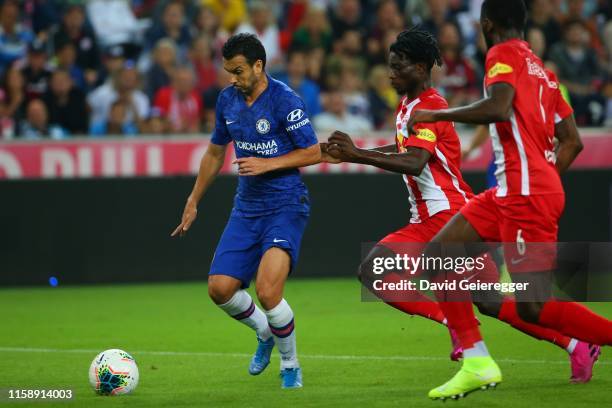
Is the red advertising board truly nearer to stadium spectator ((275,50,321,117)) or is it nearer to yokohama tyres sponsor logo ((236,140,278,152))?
stadium spectator ((275,50,321,117))

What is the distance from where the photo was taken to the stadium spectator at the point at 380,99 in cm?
1596

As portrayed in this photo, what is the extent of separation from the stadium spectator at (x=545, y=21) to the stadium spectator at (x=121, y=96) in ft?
19.3

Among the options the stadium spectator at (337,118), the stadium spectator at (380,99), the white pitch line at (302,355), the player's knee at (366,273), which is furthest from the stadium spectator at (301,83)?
the player's knee at (366,273)

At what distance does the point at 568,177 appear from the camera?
46.6 ft

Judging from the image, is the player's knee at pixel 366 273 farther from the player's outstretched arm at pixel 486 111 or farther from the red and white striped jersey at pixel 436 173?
the player's outstretched arm at pixel 486 111

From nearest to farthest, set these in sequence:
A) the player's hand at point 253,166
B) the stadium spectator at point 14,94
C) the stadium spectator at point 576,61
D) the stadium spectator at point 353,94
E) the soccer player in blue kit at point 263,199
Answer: the player's hand at point 253,166, the soccer player in blue kit at point 263,199, the stadium spectator at point 14,94, the stadium spectator at point 353,94, the stadium spectator at point 576,61

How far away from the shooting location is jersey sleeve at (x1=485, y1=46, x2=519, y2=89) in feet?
20.4

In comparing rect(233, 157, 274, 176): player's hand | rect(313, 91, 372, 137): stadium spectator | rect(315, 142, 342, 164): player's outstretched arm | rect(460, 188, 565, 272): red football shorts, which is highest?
rect(315, 142, 342, 164): player's outstretched arm

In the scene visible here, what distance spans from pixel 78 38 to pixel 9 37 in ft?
3.07

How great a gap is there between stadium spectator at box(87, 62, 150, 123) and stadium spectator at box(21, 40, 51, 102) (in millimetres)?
684

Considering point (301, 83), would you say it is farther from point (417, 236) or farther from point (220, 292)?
point (220, 292)

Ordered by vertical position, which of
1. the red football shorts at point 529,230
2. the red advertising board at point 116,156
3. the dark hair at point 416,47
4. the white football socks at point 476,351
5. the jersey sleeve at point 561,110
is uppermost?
the dark hair at point 416,47

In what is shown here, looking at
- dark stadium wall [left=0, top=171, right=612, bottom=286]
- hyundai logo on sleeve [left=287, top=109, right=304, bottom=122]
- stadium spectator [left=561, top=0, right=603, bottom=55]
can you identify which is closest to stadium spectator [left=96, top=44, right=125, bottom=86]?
dark stadium wall [left=0, top=171, right=612, bottom=286]

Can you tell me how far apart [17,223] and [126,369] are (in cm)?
719
